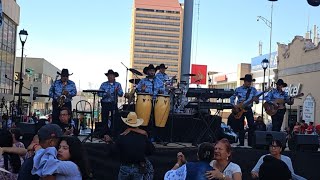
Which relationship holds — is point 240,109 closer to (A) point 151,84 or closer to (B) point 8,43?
(A) point 151,84

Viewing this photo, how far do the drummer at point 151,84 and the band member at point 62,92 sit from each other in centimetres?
173

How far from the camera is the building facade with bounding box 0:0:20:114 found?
38.0m

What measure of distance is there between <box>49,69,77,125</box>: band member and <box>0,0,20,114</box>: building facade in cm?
2691

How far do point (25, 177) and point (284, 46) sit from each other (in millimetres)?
38910

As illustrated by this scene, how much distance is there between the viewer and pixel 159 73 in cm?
1170

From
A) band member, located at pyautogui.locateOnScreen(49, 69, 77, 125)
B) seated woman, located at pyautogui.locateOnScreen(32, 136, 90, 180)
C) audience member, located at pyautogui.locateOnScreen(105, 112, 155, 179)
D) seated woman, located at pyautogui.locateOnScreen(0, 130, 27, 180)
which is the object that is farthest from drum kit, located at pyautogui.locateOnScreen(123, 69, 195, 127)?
seated woman, located at pyautogui.locateOnScreen(32, 136, 90, 180)

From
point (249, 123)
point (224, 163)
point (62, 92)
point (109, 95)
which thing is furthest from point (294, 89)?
point (224, 163)

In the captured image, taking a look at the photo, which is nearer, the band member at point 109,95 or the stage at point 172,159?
the stage at point 172,159

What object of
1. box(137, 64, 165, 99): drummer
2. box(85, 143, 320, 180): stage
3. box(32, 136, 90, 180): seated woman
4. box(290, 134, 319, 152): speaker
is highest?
box(137, 64, 165, 99): drummer

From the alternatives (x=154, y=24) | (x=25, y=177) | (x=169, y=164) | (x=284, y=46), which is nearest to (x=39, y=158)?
(x=25, y=177)

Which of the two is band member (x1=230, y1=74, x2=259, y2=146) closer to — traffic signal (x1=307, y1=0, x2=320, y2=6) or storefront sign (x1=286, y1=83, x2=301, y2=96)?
traffic signal (x1=307, y1=0, x2=320, y2=6)

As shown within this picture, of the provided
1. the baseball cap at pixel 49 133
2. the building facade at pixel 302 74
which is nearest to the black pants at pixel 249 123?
the baseball cap at pixel 49 133

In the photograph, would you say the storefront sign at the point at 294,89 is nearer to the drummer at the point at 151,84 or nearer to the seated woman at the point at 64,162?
the drummer at the point at 151,84

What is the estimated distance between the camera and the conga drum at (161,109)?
10320mm
